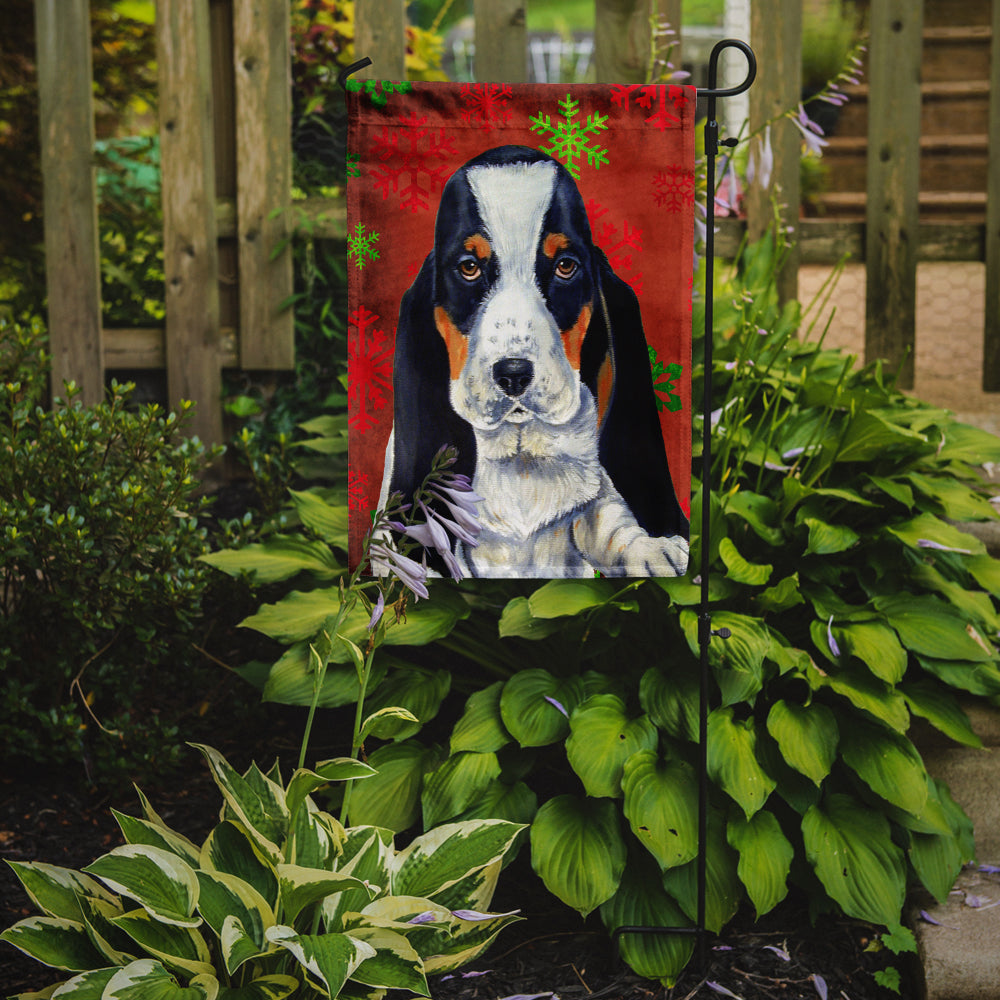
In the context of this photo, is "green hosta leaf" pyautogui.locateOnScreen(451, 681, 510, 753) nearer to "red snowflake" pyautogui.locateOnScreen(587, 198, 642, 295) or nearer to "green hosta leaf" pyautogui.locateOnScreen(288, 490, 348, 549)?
"green hosta leaf" pyautogui.locateOnScreen(288, 490, 348, 549)

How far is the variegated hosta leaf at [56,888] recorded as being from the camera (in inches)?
63.2

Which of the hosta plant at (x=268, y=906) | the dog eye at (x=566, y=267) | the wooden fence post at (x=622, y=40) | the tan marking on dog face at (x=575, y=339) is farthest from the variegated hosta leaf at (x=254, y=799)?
the wooden fence post at (x=622, y=40)

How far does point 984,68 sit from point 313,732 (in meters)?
5.96

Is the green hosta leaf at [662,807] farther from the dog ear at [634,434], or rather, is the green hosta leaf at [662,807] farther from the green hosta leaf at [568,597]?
the dog ear at [634,434]

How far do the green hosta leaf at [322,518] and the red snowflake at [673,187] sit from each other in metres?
1.12

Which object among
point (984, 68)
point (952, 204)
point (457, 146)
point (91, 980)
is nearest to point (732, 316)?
point (457, 146)

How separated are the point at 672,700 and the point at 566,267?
2.87ft

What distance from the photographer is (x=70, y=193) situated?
11.0 feet

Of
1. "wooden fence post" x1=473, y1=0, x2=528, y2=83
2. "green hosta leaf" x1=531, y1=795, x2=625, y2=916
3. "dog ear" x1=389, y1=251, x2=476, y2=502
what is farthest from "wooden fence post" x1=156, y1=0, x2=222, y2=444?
"green hosta leaf" x1=531, y1=795, x2=625, y2=916

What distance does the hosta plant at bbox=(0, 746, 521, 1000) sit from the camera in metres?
1.48

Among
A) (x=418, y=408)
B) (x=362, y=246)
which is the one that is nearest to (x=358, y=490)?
(x=418, y=408)

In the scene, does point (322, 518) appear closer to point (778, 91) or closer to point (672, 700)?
point (672, 700)

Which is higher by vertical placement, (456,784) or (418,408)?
(418,408)

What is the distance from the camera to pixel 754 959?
6.44ft
